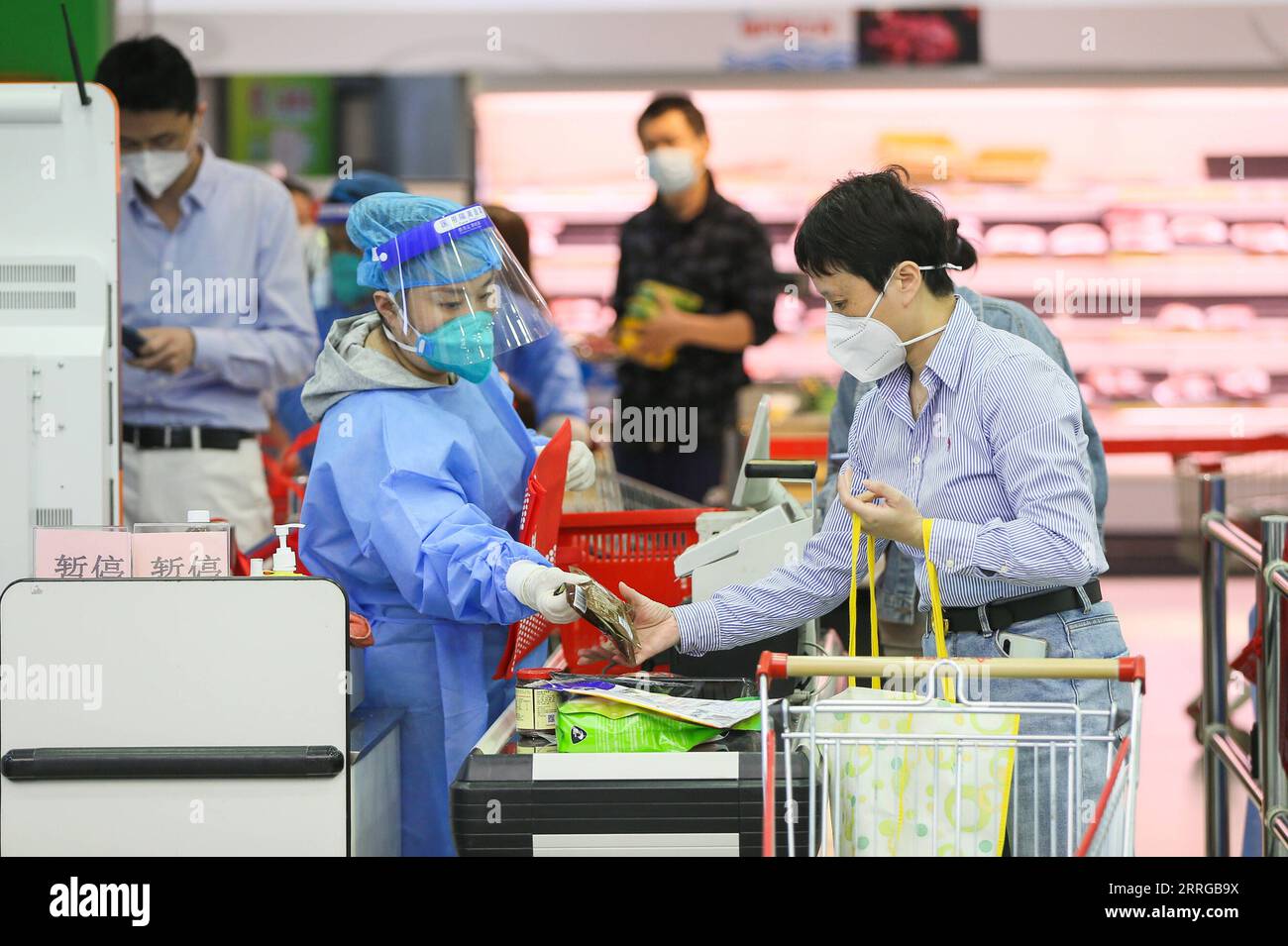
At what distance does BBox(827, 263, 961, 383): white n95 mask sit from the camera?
8.48 feet

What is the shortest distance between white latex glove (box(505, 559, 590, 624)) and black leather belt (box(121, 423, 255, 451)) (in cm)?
234

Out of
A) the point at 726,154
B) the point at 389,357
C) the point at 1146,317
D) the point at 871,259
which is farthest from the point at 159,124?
the point at 1146,317

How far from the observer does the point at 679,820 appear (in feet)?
7.02

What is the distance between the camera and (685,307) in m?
5.42

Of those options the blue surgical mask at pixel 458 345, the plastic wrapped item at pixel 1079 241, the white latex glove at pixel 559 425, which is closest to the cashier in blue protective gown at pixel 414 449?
the blue surgical mask at pixel 458 345

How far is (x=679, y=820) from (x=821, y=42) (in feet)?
22.4

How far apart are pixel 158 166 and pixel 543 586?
260 centimetres

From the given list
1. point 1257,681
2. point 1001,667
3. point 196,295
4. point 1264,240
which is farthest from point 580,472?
point 1264,240

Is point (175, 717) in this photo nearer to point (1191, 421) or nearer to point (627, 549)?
point (627, 549)

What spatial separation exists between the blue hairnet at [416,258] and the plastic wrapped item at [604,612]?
69 centimetres

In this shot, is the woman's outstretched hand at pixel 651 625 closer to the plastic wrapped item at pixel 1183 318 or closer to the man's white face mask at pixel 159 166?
the man's white face mask at pixel 159 166

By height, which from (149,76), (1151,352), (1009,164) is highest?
(1009,164)

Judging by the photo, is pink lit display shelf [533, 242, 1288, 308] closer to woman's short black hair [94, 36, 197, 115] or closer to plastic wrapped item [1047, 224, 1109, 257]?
plastic wrapped item [1047, 224, 1109, 257]
